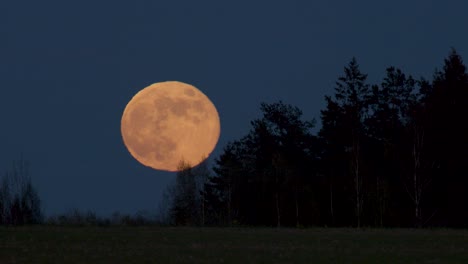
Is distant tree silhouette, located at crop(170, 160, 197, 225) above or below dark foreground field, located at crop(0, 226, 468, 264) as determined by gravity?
above

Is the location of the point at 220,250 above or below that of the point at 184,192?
below

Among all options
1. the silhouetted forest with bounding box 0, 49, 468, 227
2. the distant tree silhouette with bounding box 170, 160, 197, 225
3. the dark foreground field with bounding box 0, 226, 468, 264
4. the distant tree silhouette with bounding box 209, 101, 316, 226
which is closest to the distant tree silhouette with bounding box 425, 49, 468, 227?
the silhouetted forest with bounding box 0, 49, 468, 227

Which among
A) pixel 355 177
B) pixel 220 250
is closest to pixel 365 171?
pixel 355 177

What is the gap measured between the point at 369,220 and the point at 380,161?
28.4 ft

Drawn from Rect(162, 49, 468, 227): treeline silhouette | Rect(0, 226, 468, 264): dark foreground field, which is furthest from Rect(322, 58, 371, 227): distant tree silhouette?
Rect(0, 226, 468, 264): dark foreground field

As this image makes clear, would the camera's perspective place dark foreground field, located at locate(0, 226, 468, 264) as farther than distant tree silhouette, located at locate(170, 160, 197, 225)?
No

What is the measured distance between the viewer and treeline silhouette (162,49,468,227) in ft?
177

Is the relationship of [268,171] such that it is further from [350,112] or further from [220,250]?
[220,250]

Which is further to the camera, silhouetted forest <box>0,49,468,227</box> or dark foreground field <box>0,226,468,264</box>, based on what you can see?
silhouetted forest <box>0,49,468,227</box>

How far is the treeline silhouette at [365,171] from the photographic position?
5384 centimetres

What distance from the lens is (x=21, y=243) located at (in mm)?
24844

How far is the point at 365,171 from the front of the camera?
180 ft

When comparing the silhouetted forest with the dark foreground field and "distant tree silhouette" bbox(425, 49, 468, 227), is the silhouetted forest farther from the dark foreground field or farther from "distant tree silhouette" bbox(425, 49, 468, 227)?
the dark foreground field

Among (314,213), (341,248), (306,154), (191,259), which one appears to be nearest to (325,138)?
(306,154)
